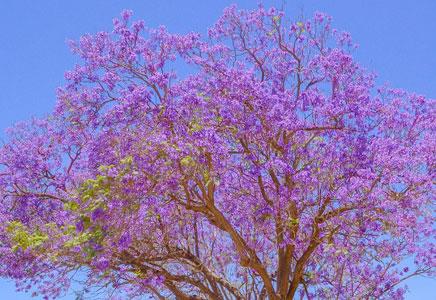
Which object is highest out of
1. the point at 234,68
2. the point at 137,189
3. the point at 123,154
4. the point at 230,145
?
the point at 234,68

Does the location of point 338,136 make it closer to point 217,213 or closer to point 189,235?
point 217,213

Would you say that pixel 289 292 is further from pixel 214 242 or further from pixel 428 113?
pixel 428 113

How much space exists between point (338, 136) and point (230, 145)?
2193 millimetres

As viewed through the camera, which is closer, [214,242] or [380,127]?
[380,127]

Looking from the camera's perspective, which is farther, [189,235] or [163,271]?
[189,235]

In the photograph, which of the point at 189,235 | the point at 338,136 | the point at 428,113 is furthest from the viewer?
the point at 189,235

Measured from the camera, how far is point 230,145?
45.6ft

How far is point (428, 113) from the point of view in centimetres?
1464

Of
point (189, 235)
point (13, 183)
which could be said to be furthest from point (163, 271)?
point (13, 183)

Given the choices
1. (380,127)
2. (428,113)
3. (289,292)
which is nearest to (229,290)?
(289,292)

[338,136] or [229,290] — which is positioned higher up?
[338,136]

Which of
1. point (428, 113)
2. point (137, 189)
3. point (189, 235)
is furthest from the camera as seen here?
point (189, 235)

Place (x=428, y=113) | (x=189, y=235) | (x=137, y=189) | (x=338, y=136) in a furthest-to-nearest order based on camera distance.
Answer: (x=189, y=235)
(x=428, y=113)
(x=338, y=136)
(x=137, y=189)

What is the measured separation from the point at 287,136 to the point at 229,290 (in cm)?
379
